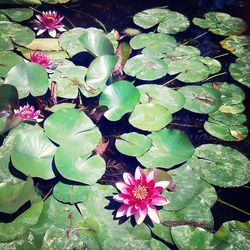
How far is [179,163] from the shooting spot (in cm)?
175

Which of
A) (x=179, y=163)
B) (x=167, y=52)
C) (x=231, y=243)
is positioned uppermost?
(x=167, y=52)

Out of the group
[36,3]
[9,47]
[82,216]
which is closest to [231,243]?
[82,216]

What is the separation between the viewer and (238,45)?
281cm

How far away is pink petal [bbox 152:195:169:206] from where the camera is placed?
5.03ft

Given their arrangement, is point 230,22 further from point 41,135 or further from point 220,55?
point 41,135

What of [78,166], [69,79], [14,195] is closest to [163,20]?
[69,79]

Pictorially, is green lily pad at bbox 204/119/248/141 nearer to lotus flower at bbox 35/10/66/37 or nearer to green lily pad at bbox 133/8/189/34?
green lily pad at bbox 133/8/189/34

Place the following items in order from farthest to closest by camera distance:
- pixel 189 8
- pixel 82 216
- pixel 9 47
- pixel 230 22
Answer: pixel 189 8, pixel 230 22, pixel 9 47, pixel 82 216

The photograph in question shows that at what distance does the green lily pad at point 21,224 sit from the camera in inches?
56.6

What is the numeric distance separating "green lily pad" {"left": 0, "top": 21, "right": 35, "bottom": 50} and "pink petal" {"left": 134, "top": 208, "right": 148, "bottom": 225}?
1.79 m

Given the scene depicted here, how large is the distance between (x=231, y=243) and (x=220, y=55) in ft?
6.12

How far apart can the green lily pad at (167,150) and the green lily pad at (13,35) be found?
58.9 inches

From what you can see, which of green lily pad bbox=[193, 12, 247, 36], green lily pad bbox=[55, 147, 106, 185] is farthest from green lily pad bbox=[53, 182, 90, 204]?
green lily pad bbox=[193, 12, 247, 36]

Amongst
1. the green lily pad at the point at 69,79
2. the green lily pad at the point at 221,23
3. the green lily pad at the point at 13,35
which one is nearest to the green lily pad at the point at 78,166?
the green lily pad at the point at 69,79
